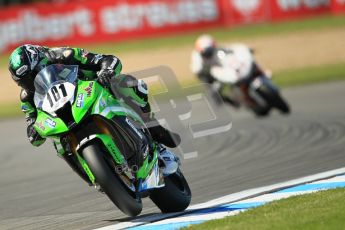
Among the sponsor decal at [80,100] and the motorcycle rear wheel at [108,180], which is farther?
the sponsor decal at [80,100]

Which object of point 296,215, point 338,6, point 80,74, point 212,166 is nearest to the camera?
point 296,215

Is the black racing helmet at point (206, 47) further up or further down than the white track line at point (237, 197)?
further down

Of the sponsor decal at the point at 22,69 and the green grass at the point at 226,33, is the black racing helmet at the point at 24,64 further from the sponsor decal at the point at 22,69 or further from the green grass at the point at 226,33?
the green grass at the point at 226,33

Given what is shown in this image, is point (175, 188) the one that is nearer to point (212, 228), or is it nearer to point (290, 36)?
point (212, 228)

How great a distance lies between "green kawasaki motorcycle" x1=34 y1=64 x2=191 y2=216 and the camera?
659 centimetres

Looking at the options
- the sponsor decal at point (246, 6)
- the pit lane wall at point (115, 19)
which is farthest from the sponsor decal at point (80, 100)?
the pit lane wall at point (115, 19)

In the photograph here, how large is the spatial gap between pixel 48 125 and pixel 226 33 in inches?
976

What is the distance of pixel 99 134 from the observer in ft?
22.0

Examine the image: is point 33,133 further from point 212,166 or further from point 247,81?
point 247,81

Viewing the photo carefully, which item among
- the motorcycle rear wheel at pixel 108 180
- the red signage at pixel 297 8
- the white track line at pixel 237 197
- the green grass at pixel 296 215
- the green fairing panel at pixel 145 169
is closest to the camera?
the green grass at pixel 296 215

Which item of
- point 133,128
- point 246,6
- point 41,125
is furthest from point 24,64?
point 246,6

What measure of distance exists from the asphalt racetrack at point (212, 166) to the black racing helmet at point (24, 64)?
1233 millimetres

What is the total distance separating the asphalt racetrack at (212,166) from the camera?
806 cm

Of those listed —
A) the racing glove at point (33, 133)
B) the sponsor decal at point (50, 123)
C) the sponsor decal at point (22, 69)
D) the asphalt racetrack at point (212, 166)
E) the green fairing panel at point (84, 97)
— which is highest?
the sponsor decal at point (22, 69)
